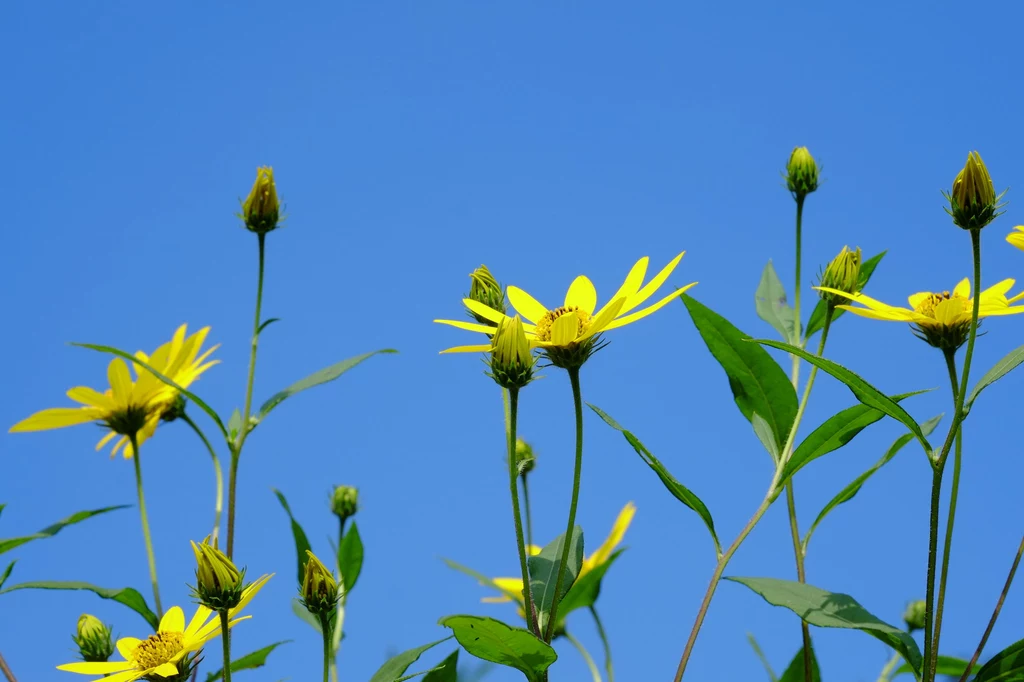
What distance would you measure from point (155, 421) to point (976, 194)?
171 cm

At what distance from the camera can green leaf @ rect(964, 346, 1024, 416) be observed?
1.37 meters

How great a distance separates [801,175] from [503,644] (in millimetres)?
1246

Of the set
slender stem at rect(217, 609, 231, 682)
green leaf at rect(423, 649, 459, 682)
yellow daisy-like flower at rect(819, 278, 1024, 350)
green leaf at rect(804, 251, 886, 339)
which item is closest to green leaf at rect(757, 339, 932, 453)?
yellow daisy-like flower at rect(819, 278, 1024, 350)

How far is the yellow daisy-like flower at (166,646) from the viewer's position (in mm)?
1456

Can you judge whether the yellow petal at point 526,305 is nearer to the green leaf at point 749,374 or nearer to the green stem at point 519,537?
the green leaf at point 749,374

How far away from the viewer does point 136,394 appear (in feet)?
7.19

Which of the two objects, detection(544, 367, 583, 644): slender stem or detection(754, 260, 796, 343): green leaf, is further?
detection(754, 260, 796, 343): green leaf

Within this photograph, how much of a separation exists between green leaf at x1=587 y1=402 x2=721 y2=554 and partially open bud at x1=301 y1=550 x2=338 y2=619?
1.44ft

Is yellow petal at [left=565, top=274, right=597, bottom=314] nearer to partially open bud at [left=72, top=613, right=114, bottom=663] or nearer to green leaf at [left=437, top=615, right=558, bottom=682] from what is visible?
green leaf at [left=437, top=615, right=558, bottom=682]

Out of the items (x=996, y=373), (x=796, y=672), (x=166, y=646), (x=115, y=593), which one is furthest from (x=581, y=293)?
(x=115, y=593)

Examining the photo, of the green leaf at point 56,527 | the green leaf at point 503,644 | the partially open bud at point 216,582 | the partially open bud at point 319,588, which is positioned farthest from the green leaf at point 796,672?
the green leaf at point 56,527

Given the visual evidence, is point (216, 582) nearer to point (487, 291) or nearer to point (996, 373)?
point (487, 291)

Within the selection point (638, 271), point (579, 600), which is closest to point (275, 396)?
point (579, 600)

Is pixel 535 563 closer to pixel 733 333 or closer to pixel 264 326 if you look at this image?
pixel 733 333
